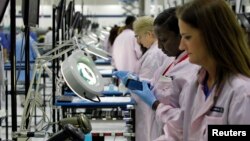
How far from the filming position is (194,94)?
1.87 m

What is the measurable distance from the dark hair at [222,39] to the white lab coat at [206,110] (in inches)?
1.7

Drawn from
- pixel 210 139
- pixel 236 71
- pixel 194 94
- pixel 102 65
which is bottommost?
pixel 102 65

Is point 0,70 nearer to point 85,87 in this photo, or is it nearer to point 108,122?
point 85,87

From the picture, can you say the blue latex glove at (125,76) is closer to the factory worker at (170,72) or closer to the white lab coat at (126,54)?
the factory worker at (170,72)

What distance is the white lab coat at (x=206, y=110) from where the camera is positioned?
161cm

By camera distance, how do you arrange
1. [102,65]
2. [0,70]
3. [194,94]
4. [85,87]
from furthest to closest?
1. [102,65]
2. [0,70]
3. [85,87]
4. [194,94]

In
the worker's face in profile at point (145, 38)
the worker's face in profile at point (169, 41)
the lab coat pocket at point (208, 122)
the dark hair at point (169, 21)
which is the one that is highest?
the dark hair at point (169, 21)

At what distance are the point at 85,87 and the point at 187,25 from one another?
64 cm

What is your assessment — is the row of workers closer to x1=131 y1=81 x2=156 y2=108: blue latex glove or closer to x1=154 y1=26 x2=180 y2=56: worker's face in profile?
x1=154 y1=26 x2=180 y2=56: worker's face in profile

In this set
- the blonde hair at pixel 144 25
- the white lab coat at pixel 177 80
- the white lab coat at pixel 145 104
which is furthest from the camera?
the blonde hair at pixel 144 25

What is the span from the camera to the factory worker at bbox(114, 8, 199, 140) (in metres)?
2.35

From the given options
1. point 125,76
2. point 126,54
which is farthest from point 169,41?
point 126,54

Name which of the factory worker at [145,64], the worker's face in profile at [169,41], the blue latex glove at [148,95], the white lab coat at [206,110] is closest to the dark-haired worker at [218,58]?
the white lab coat at [206,110]

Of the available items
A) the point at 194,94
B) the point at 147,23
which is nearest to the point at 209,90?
the point at 194,94
